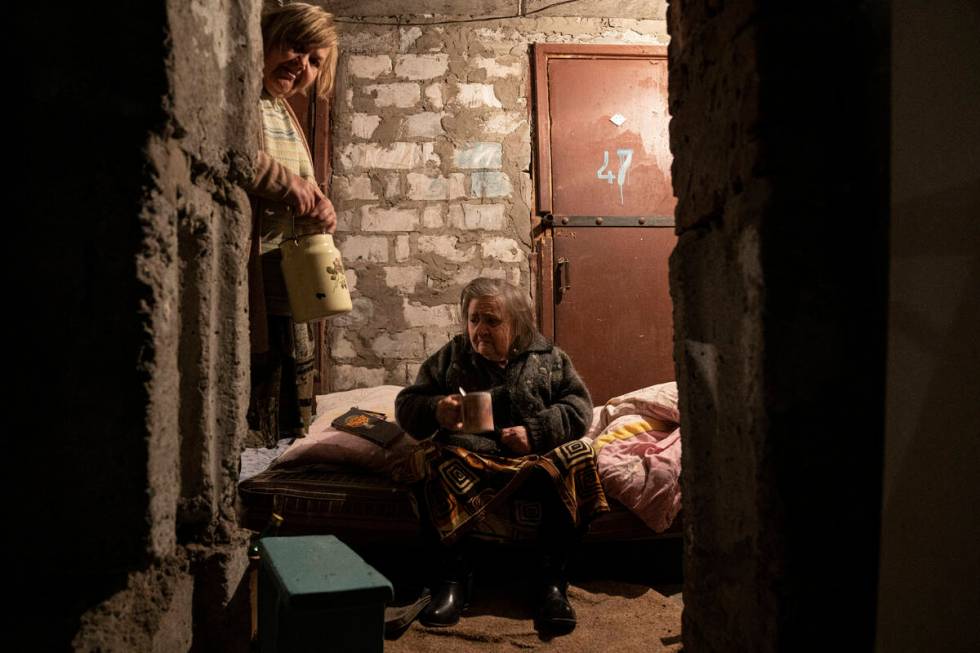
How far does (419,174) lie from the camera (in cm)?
357

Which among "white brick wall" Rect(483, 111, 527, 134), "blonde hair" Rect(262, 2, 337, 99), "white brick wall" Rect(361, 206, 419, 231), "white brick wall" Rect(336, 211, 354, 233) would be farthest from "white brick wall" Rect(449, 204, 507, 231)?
"blonde hair" Rect(262, 2, 337, 99)

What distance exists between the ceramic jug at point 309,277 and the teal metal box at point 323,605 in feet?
2.28

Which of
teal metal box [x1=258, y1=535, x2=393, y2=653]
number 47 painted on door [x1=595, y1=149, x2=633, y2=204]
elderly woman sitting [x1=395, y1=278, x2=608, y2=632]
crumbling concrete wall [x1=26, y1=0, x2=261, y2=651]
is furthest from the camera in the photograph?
number 47 painted on door [x1=595, y1=149, x2=633, y2=204]

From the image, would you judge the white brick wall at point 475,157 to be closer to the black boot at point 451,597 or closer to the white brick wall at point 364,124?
the white brick wall at point 364,124

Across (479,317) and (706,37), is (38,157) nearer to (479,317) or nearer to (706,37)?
(706,37)

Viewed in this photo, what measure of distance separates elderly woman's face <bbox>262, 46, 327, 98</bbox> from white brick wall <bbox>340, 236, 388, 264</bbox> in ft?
5.39

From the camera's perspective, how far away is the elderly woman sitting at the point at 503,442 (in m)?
1.94

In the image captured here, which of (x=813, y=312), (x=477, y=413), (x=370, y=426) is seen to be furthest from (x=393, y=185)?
(x=813, y=312)

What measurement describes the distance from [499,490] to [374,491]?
504mm

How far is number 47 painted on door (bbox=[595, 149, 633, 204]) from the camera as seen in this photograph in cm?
362

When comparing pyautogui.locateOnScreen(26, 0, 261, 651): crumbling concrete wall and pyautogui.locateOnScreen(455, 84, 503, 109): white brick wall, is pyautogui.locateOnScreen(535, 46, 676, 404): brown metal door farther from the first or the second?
pyautogui.locateOnScreen(26, 0, 261, 651): crumbling concrete wall

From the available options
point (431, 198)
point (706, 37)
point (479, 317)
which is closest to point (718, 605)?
point (706, 37)

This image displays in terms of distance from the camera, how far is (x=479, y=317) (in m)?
2.18

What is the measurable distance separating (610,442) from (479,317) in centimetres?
75
